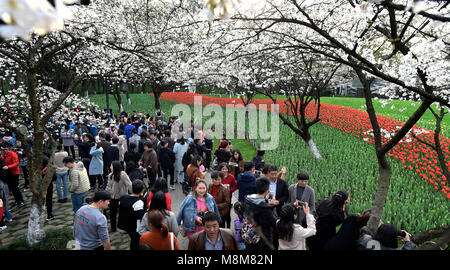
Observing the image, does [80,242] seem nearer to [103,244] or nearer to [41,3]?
[103,244]

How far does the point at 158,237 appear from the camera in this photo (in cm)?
321

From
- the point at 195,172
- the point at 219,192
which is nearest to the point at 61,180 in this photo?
the point at 195,172

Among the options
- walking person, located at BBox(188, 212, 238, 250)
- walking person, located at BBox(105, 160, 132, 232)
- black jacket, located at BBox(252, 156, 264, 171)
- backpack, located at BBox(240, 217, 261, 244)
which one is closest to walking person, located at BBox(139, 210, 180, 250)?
walking person, located at BBox(188, 212, 238, 250)

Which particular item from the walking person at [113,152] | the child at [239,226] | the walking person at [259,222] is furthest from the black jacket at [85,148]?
the walking person at [259,222]

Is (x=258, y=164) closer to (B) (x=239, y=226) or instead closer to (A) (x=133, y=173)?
(A) (x=133, y=173)

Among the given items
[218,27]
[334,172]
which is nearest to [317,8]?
[218,27]

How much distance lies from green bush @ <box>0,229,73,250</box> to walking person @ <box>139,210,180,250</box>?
3464 millimetres

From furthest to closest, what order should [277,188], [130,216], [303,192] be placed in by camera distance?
[277,188], [303,192], [130,216]

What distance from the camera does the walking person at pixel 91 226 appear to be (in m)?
3.80

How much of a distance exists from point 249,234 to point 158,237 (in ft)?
3.65

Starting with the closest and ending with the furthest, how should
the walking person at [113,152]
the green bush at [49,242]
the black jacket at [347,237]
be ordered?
the black jacket at [347,237] → the green bush at [49,242] → the walking person at [113,152]

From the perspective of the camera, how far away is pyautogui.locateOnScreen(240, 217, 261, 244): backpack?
344cm

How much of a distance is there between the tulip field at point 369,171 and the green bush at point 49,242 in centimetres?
611

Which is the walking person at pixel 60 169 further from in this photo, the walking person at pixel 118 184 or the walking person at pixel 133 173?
the walking person at pixel 118 184
